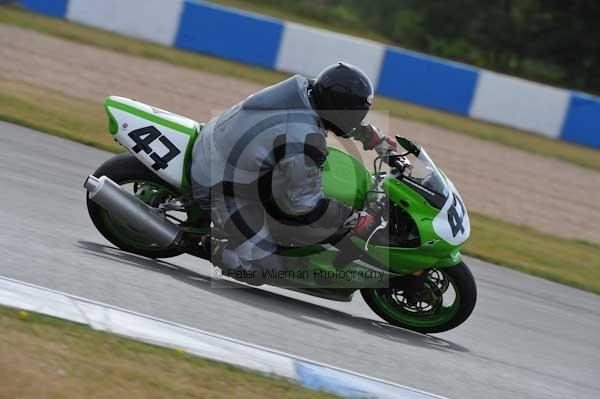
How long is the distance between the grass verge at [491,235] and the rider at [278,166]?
13.3ft

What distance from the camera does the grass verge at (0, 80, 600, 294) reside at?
990 cm

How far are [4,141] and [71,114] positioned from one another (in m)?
2.76

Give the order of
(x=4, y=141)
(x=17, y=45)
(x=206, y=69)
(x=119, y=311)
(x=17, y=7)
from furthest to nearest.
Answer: (x=17, y=7) < (x=206, y=69) < (x=17, y=45) < (x=4, y=141) < (x=119, y=311)

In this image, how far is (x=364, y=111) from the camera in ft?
19.6

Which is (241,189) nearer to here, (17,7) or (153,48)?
(153,48)

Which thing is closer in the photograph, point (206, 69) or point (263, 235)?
point (263, 235)

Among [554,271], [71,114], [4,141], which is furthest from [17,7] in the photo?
[554,271]

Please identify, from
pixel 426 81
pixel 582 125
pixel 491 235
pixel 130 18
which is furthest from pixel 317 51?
pixel 491 235

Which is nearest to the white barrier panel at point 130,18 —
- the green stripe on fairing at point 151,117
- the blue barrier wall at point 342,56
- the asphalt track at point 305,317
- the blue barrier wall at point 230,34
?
the blue barrier wall at point 342,56

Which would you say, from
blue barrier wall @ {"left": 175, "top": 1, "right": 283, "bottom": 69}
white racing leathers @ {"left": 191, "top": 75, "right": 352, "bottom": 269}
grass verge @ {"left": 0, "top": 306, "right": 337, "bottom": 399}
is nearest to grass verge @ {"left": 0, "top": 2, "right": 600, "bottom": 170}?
blue barrier wall @ {"left": 175, "top": 1, "right": 283, "bottom": 69}

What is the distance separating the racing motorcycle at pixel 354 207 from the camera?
6.12 m

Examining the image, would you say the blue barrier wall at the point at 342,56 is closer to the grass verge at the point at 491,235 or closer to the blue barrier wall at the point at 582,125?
the blue barrier wall at the point at 582,125

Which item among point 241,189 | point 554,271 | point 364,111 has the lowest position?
point 554,271

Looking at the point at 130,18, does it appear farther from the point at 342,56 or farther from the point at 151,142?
the point at 151,142
